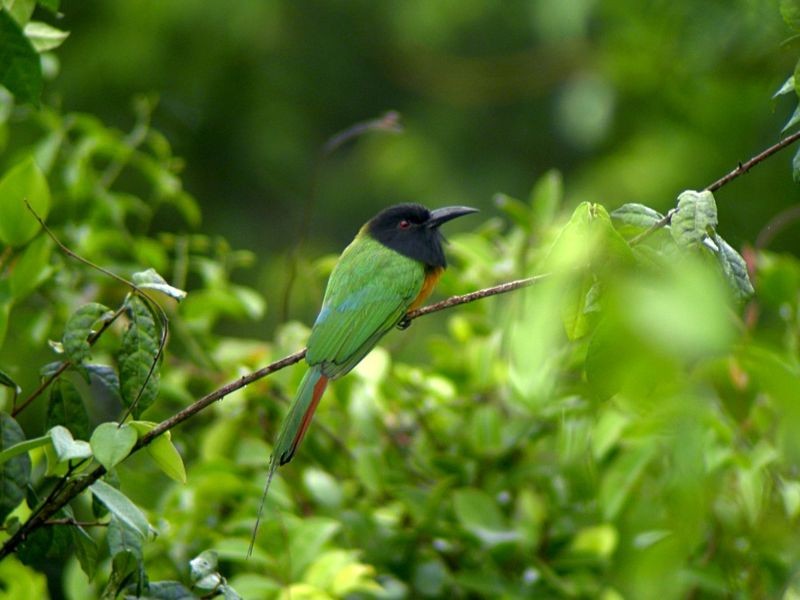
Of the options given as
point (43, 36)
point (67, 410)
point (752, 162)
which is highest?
point (752, 162)

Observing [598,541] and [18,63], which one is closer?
[18,63]

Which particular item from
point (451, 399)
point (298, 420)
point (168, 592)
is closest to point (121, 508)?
point (168, 592)

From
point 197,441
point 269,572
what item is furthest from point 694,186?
point 269,572

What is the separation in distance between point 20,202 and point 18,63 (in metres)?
0.53

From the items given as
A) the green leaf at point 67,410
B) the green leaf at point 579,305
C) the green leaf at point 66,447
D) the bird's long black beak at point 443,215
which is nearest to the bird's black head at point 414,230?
the bird's long black beak at point 443,215

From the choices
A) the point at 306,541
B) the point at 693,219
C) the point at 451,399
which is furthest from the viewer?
the point at 451,399

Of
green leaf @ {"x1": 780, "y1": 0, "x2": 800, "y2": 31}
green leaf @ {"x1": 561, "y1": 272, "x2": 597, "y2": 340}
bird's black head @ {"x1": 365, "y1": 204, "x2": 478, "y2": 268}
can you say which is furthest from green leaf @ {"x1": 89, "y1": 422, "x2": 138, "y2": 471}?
bird's black head @ {"x1": 365, "y1": 204, "x2": 478, "y2": 268}

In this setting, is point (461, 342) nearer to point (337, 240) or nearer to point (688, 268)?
point (688, 268)

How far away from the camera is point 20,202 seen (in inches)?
82.4

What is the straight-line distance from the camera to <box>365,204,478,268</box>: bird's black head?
9.68 feet

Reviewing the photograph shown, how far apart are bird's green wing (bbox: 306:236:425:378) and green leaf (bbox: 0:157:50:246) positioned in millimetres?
618

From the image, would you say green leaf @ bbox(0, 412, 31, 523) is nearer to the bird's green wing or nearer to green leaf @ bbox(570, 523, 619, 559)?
the bird's green wing

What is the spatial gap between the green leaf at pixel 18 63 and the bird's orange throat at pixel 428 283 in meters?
1.35

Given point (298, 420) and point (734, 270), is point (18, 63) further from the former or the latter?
point (734, 270)
